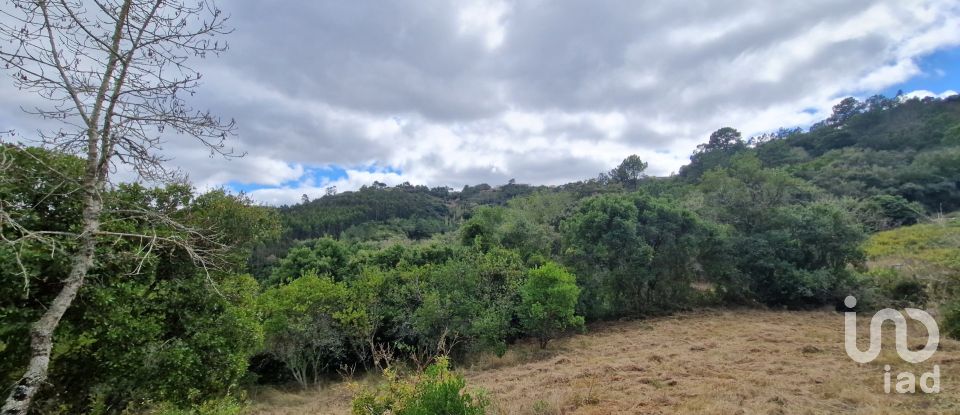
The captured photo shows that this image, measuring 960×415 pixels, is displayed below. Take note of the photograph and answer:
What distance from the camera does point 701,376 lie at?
8.11 m

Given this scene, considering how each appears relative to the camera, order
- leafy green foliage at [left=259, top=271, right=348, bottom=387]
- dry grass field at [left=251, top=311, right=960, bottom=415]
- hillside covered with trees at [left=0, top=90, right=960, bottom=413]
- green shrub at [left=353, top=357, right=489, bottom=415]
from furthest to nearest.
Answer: leafy green foliage at [left=259, top=271, right=348, bottom=387], dry grass field at [left=251, top=311, right=960, bottom=415], hillside covered with trees at [left=0, top=90, right=960, bottom=413], green shrub at [left=353, top=357, right=489, bottom=415]

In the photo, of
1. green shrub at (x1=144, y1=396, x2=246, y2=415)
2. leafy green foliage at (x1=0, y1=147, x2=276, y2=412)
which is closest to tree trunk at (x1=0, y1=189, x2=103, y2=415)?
leafy green foliage at (x1=0, y1=147, x2=276, y2=412)

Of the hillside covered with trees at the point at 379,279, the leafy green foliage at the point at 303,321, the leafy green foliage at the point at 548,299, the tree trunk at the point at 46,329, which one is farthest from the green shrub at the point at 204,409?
the leafy green foliage at the point at 548,299

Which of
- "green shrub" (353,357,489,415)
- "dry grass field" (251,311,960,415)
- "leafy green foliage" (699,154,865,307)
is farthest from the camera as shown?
"leafy green foliage" (699,154,865,307)

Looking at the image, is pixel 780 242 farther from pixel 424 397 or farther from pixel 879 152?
pixel 879 152

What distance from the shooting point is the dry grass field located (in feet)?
20.6

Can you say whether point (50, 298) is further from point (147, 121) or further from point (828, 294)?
point (828, 294)

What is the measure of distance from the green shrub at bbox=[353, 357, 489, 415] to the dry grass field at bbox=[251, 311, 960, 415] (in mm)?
2070

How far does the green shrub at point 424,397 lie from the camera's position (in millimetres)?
4535

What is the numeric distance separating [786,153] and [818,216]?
45.9 meters

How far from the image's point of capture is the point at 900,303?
15.4 metres

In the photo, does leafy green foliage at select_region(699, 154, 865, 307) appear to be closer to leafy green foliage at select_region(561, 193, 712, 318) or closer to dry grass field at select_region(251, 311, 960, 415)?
leafy green foliage at select_region(561, 193, 712, 318)

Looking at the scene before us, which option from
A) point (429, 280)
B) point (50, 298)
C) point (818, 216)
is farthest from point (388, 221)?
point (50, 298)

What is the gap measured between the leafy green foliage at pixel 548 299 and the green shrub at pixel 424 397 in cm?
731
